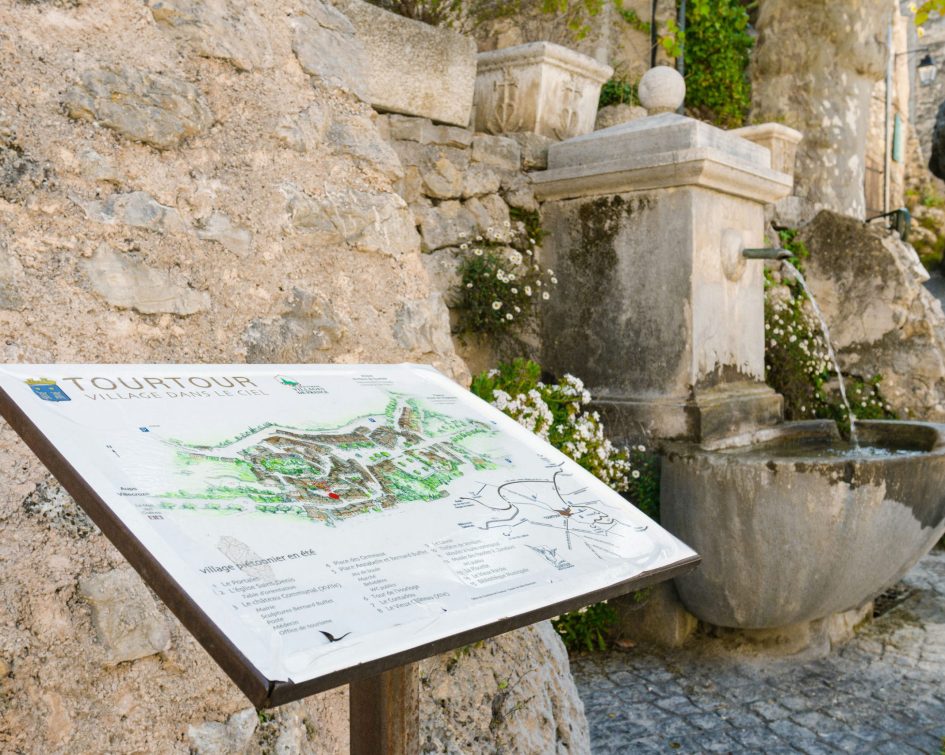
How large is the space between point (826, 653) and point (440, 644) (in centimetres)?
286

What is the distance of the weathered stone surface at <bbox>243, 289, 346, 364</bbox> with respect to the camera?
1816mm

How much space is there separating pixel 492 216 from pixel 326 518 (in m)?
2.77

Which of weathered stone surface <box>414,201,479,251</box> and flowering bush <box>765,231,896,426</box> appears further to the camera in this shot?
flowering bush <box>765,231,896,426</box>

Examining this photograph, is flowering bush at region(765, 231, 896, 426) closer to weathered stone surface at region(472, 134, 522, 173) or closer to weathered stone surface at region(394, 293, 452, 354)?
weathered stone surface at region(472, 134, 522, 173)

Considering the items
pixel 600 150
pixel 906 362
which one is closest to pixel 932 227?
pixel 906 362

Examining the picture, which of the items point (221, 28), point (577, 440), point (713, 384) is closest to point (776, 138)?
point (713, 384)

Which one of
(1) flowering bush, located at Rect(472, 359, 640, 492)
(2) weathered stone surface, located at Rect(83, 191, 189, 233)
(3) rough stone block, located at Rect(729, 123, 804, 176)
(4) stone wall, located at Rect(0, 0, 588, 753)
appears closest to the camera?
(4) stone wall, located at Rect(0, 0, 588, 753)

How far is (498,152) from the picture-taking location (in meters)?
3.77

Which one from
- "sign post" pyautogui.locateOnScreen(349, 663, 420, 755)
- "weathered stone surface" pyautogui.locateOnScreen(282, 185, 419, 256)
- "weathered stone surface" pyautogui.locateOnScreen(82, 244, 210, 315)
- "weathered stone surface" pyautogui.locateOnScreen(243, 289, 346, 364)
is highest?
"weathered stone surface" pyautogui.locateOnScreen(282, 185, 419, 256)

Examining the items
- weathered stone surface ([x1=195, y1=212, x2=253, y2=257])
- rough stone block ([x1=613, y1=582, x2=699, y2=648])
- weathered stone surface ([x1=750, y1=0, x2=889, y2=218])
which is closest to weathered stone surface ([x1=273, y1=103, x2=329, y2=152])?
weathered stone surface ([x1=195, y1=212, x2=253, y2=257])

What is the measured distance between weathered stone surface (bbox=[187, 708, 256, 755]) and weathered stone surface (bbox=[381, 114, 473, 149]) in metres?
2.45

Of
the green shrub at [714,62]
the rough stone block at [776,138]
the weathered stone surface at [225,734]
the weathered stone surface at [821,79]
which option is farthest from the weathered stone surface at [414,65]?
the weathered stone surface at [821,79]

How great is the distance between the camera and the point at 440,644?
0.97 meters

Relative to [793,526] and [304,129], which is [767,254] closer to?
[793,526]
